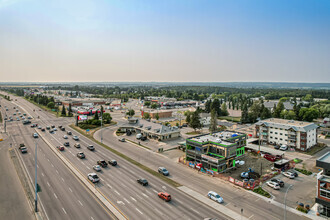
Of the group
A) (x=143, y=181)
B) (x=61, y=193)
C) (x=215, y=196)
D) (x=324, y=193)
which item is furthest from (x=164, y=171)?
(x=324, y=193)

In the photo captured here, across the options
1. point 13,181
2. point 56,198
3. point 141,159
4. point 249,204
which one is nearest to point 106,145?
point 141,159

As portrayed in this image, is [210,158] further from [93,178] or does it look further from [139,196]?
[93,178]

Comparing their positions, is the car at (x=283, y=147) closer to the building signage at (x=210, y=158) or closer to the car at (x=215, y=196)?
the building signage at (x=210, y=158)

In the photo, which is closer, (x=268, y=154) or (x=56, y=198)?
(x=56, y=198)

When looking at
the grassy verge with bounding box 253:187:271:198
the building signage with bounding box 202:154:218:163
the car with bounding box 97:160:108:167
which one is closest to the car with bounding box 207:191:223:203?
the grassy verge with bounding box 253:187:271:198

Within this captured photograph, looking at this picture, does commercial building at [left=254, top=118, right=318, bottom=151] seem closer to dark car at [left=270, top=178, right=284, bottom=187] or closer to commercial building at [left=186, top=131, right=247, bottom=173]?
commercial building at [left=186, top=131, right=247, bottom=173]

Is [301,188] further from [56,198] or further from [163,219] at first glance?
[56,198]
